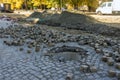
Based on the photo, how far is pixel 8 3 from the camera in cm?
5203

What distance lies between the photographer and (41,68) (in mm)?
6473

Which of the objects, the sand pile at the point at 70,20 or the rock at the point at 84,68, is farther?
the sand pile at the point at 70,20

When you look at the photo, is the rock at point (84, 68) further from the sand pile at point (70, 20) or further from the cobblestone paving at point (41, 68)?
the sand pile at point (70, 20)

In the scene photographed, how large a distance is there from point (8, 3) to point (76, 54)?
4576cm

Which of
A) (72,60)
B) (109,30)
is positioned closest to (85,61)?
(72,60)

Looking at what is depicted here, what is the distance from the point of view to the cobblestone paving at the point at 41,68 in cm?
582

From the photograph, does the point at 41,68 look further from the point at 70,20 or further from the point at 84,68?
the point at 70,20

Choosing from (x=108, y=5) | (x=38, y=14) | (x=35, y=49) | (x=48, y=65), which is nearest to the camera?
(x=48, y=65)

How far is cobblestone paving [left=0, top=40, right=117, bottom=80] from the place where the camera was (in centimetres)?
582

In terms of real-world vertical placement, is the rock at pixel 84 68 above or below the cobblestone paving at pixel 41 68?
above

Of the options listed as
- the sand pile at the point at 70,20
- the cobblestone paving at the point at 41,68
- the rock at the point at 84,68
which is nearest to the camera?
the cobblestone paving at the point at 41,68

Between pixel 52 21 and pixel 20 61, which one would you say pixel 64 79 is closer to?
pixel 20 61

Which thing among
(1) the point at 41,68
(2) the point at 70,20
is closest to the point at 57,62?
(1) the point at 41,68

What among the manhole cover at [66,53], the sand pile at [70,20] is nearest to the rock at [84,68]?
the manhole cover at [66,53]
